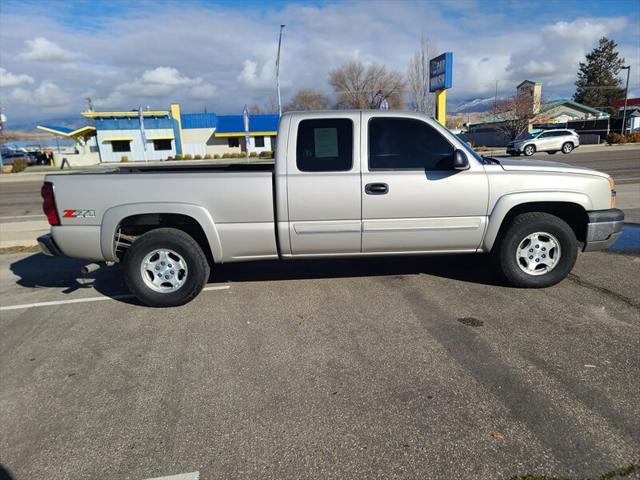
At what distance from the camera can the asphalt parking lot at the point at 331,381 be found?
2414 mm

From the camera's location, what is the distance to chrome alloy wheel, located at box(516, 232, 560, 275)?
472 cm

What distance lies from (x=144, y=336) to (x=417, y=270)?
3369mm

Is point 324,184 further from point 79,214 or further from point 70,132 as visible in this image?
point 70,132

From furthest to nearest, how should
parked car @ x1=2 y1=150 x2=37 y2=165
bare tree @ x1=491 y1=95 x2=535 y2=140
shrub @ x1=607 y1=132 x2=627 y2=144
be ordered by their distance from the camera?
parked car @ x1=2 y1=150 x2=37 y2=165
bare tree @ x1=491 y1=95 x2=535 y2=140
shrub @ x1=607 y1=132 x2=627 y2=144

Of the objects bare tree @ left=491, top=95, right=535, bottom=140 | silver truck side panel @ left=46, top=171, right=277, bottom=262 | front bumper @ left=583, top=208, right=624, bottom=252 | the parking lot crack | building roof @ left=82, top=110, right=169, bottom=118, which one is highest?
building roof @ left=82, top=110, right=169, bottom=118

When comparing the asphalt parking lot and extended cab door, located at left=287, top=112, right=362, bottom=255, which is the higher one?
extended cab door, located at left=287, top=112, right=362, bottom=255

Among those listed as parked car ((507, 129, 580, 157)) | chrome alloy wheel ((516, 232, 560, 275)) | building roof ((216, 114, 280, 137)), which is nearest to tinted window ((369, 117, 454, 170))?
chrome alloy wheel ((516, 232, 560, 275))

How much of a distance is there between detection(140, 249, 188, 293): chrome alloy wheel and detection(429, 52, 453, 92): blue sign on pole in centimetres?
2398

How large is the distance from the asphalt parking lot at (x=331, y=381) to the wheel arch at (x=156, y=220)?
0.74 meters

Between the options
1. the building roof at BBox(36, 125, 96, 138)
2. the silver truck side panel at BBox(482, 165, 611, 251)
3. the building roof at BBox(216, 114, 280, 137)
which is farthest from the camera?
the building roof at BBox(36, 125, 96, 138)

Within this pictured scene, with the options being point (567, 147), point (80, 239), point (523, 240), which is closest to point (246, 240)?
point (80, 239)

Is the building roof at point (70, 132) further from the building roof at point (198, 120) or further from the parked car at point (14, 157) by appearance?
the building roof at point (198, 120)

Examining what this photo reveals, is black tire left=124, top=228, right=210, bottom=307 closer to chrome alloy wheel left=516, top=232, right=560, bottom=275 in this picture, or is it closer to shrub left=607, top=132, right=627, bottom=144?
chrome alloy wheel left=516, top=232, right=560, bottom=275

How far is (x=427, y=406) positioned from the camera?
2.82m
